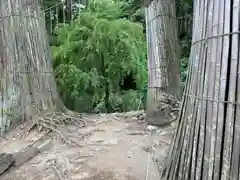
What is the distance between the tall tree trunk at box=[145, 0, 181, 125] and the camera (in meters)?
4.05

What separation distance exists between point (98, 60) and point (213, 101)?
4237 mm

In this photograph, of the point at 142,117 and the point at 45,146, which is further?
the point at 142,117

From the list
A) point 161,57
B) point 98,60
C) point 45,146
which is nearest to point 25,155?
point 45,146

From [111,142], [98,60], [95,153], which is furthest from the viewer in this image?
[98,60]

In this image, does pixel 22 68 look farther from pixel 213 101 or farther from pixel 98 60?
pixel 213 101

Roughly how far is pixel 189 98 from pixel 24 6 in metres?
3.02

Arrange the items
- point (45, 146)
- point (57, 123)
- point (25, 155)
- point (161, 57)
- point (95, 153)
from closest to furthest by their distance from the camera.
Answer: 1. point (25, 155)
2. point (95, 153)
3. point (45, 146)
4. point (161, 57)
5. point (57, 123)

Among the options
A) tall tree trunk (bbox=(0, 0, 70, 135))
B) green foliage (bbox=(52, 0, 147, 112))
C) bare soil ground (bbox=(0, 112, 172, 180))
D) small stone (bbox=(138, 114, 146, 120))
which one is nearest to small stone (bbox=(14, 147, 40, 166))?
bare soil ground (bbox=(0, 112, 172, 180))

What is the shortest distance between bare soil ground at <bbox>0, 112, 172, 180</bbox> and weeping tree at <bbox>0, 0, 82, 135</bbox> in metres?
0.27

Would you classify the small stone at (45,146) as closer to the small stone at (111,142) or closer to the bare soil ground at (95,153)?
the bare soil ground at (95,153)

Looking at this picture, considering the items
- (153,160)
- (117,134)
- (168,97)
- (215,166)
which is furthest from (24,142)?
(215,166)

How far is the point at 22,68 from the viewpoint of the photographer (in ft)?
13.6

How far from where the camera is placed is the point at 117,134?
4012 mm

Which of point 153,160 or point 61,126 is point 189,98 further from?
point 61,126
